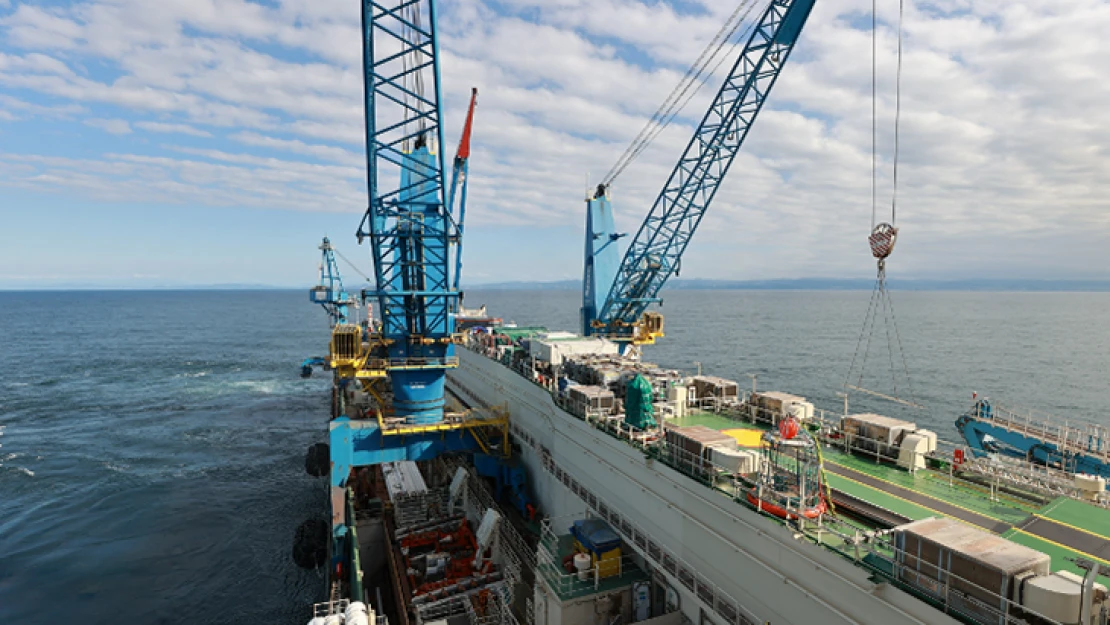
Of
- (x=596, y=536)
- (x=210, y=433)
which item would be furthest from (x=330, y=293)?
(x=596, y=536)

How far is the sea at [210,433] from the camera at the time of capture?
36.6 metres

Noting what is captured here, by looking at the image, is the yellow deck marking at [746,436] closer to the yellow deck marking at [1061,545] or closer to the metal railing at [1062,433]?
the yellow deck marking at [1061,545]

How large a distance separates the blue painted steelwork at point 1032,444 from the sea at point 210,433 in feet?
52.4

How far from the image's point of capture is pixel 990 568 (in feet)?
37.0

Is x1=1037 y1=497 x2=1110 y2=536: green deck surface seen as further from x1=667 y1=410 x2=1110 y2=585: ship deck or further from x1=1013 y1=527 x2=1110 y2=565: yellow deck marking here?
x1=1013 y1=527 x2=1110 y2=565: yellow deck marking

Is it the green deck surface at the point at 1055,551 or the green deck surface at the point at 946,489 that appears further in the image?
the green deck surface at the point at 946,489

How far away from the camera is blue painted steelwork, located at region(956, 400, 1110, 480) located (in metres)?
31.2

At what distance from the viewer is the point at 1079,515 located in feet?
53.1

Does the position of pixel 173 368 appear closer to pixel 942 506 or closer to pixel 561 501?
pixel 561 501

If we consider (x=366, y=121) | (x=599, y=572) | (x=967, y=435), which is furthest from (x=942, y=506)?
(x=366, y=121)

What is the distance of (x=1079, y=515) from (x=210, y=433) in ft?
250

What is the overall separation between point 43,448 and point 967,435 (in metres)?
87.3

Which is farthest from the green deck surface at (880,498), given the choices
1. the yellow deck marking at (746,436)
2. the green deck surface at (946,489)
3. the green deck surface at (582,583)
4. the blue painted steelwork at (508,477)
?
the blue painted steelwork at (508,477)

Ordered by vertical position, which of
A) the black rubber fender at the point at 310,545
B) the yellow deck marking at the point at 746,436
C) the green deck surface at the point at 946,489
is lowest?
the black rubber fender at the point at 310,545
